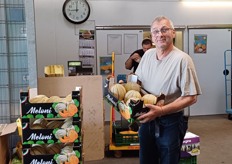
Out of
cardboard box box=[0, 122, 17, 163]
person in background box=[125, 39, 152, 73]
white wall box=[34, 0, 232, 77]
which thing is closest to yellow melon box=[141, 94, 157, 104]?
cardboard box box=[0, 122, 17, 163]

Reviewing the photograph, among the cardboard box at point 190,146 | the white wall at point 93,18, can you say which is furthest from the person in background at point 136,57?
the cardboard box at point 190,146

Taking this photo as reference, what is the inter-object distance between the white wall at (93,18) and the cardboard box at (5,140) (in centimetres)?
302

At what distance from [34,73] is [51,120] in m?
0.95

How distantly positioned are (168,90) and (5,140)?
58.6 inches

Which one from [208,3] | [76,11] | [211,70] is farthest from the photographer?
[211,70]

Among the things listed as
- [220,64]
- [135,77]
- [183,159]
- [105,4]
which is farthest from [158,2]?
[135,77]

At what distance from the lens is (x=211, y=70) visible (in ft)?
20.5

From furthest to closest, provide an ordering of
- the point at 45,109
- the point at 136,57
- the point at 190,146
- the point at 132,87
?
1. the point at 136,57
2. the point at 190,146
3. the point at 132,87
4. the point at 45,109

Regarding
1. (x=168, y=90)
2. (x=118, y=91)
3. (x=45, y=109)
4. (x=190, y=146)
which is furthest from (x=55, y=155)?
(x=190, y=146)

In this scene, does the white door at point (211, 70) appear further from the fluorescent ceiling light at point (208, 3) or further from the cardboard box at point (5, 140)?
the cardboard box at point (5, 140)

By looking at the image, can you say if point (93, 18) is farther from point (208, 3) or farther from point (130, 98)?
point (130, 98)

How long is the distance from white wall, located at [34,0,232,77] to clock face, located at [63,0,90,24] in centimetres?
12

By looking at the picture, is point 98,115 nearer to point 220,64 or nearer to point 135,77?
point 135,77

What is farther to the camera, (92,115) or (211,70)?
(211,70)
